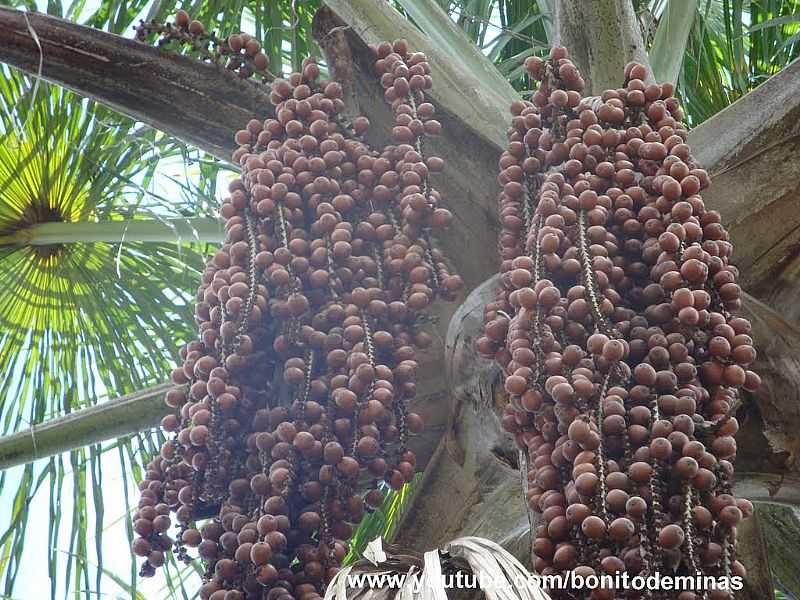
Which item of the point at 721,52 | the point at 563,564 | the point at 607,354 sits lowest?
the point at 563,564

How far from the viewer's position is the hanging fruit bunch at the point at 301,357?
1352 mm

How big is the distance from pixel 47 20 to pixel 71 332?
1.18 m

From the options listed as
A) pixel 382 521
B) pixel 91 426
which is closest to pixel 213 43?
pixel 91 426

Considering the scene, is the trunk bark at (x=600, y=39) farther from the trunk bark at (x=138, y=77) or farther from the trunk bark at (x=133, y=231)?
the trunk bark at (x=133, y=231)

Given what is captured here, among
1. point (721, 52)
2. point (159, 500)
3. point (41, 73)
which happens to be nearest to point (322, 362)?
point (159, 500)

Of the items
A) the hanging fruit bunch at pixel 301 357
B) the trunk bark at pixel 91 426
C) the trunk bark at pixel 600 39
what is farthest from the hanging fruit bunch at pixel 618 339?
the trunk bark at pixel 91 426

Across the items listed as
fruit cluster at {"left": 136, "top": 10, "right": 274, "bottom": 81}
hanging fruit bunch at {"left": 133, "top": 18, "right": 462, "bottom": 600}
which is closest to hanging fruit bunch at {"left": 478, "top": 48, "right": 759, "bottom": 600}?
hanging fruit bunch at {"left": 133, "top": 18, "right": 462, "bottom": 600}

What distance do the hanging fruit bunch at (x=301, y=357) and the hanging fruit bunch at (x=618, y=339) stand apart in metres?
0.16

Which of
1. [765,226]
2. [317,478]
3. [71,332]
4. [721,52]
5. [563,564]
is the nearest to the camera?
[563,564]

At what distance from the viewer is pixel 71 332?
2.68 meters

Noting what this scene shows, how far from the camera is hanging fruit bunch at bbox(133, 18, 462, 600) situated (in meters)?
1.35

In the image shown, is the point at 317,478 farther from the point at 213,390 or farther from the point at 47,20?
the point at 47,20

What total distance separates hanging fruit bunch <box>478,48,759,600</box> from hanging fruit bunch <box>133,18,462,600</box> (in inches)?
6.5

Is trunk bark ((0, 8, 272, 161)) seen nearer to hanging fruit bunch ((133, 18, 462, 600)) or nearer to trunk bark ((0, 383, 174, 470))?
hanging fruit bunch ((133, 18, 462, 600))
